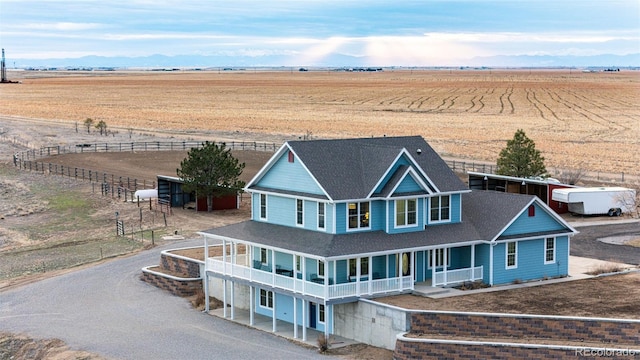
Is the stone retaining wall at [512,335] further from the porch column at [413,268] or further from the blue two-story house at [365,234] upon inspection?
the porch column at [413,268]

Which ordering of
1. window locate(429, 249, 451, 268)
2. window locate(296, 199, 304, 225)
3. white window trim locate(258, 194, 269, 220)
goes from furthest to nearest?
white window trim locate(258, 194, 269, 220), window locate(296, 199, 304, 225), window locate(429, 249, 451, 268)

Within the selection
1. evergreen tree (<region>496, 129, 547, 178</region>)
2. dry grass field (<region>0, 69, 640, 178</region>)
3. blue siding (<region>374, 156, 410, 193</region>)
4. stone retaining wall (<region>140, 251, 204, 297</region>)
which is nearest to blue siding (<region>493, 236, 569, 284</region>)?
blue siding (<region>374, 156, 410, 193</region>)

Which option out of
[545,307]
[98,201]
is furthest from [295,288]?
[98,201]

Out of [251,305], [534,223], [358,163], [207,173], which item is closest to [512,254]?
[534,223]

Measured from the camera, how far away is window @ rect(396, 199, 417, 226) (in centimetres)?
4066

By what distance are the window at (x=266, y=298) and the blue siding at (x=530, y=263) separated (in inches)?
347

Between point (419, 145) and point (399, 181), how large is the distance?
15.9ft

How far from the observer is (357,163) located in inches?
1652

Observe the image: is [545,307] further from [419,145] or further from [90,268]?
[90,268]

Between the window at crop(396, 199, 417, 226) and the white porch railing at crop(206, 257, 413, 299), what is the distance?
102 inches

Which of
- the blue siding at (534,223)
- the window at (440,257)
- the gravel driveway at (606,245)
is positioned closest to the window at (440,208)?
the window at (440,257)

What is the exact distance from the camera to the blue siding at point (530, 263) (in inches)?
1631

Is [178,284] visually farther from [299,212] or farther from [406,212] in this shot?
[406,212]

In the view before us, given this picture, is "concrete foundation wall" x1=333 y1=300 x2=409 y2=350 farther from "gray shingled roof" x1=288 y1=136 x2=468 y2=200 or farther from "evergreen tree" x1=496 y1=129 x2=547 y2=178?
"evergreen tree" x1=496 y1=129 x2=547 y2=178
